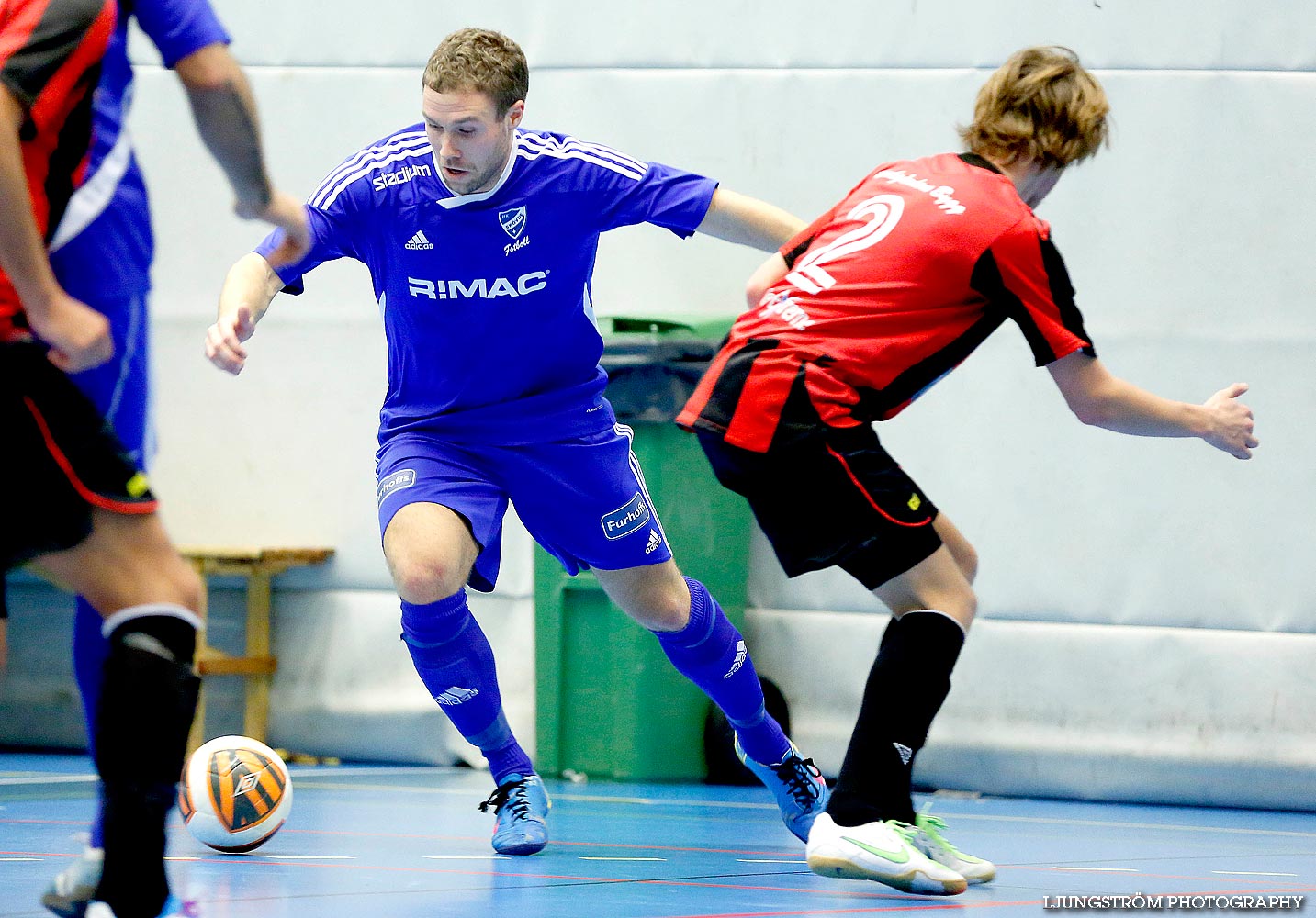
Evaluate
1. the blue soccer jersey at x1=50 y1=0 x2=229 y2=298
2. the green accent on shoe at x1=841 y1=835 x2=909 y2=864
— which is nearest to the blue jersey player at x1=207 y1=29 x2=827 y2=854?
the green accent on shoe at x1=841 y1=835 x2=909 y2=864

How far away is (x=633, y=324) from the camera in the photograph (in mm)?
6473

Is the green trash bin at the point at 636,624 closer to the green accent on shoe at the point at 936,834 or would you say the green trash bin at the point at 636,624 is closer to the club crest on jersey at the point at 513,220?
the club crest on jersey at the point at 513,220

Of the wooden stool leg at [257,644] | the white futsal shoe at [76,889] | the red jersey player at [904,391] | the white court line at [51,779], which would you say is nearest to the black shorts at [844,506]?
the red jersey player at [904,391]

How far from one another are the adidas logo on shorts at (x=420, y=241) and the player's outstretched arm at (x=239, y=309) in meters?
0.36

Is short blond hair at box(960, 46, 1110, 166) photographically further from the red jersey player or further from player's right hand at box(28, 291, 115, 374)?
player's right hand at box(28, 291, 115, 374)

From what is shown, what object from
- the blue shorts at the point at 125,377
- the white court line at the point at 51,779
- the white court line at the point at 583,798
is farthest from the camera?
the white court line at the point at 51,779

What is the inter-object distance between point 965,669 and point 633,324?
74.2 inches

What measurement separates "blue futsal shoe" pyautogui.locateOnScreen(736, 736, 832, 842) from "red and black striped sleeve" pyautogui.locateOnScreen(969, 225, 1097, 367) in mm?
1491

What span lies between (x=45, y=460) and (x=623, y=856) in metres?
2.29

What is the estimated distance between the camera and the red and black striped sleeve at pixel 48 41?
242 cm

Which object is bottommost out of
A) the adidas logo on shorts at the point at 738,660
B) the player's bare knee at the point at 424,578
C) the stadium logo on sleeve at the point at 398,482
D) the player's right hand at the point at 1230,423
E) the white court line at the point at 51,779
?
the white court line at the point at 51,779

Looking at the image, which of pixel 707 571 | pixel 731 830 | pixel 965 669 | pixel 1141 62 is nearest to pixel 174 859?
pixel 731 830

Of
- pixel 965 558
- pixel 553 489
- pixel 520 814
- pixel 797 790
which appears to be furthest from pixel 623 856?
pixel 965 558

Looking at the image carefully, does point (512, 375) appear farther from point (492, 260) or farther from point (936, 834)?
point (936, 834)
